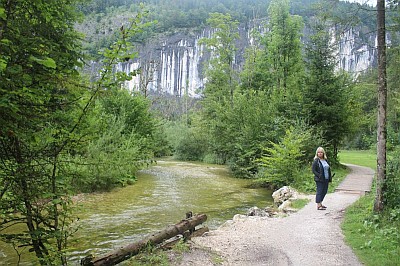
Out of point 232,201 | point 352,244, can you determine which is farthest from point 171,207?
point 352,244

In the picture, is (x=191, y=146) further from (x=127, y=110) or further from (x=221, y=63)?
(x=127, y=110)

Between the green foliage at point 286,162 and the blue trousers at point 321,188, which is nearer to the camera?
the blue trousers at point 321,188

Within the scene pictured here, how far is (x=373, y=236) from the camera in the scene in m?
7.99

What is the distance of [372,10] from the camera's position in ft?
28.8

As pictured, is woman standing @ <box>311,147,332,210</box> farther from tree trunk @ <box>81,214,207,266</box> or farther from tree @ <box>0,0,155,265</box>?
tree @ <box>0,0,155,265</box>

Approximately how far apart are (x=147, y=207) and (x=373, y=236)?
8.41m

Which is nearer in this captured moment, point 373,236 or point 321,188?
point 373,236

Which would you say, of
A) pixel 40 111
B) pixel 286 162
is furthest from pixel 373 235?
pixel 286 162

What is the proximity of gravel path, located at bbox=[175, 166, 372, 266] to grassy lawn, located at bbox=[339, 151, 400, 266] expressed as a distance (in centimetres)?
22

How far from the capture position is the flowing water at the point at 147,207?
916cm

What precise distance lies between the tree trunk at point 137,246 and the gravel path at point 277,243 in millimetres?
443

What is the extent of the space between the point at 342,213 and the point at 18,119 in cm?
1005

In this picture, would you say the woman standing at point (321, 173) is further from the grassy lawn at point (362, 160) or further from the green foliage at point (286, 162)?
the grassy lawn at point (362, 160)

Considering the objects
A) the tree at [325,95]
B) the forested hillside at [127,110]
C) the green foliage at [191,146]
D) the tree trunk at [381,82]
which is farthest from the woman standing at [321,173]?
the green foliage at [191,146]
